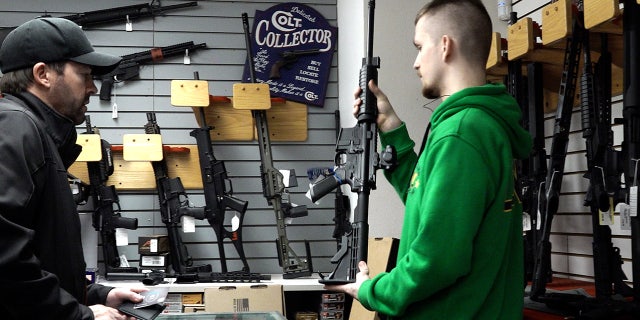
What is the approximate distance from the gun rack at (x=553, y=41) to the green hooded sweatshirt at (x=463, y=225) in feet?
4.37

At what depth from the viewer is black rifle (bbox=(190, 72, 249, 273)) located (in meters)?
4.98

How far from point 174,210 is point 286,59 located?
146 cm

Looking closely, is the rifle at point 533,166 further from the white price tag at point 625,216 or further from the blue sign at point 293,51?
the blue sign at point 293,51

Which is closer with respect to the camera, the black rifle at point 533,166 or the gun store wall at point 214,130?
A: the black rifle at point 533,166

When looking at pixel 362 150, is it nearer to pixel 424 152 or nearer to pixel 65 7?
pixel 424 152

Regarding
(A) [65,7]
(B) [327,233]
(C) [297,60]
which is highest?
(A) [65,7]

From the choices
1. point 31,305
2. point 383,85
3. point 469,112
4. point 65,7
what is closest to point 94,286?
point 31,305

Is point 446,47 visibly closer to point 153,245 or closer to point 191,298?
point 191,298

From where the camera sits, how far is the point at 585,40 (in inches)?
126

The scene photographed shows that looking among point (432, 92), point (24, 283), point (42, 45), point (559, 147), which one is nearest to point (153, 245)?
point (559, 147)

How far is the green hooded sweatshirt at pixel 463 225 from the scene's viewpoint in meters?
1.71

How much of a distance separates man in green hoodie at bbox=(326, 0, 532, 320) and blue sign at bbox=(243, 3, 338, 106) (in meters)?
3.64

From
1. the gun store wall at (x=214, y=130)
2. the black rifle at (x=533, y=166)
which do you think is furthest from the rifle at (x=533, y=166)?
the gun store wall at (x=214, y=130)

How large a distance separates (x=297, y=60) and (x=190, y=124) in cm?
96
